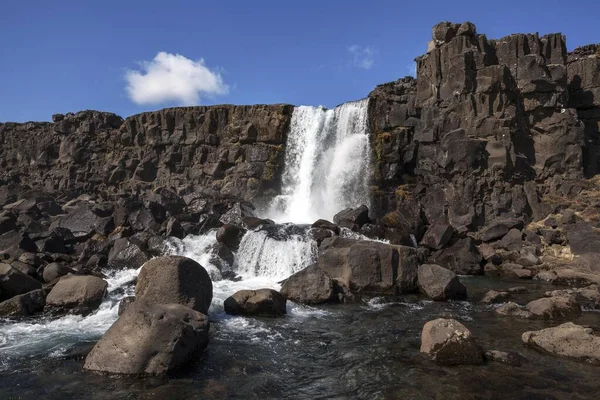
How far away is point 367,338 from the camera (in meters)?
12.9

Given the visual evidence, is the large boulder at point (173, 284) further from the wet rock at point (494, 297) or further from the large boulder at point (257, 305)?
the wet rock at point (494, 297)

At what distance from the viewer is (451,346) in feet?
34.1

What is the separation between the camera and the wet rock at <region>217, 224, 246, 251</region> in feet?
85.6

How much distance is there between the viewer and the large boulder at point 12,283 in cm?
1769

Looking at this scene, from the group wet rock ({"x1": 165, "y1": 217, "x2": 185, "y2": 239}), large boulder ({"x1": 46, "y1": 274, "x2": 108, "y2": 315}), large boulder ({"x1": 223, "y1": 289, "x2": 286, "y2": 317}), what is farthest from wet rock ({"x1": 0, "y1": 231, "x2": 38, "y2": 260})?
large boulder ({"x1": 223, "y1": 289, "x2": 286, "y2": 317})

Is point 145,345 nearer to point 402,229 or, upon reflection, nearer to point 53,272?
point 53,272

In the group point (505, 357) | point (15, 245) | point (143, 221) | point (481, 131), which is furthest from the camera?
point (143, 221)

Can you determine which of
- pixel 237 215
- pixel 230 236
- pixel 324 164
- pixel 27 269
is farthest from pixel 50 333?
pixel 324 164

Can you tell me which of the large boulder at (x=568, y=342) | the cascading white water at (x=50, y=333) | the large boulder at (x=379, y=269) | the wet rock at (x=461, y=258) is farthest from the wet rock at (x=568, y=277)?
the cascading white water at (x=50, y=333)

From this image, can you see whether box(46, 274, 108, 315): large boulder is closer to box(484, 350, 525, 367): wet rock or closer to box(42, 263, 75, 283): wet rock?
box(42, 263, 75, 283): wet rock

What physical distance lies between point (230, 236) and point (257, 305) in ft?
37.3

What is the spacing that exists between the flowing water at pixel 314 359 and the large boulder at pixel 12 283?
3146 mm

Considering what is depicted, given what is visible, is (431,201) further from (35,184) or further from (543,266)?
(35,184)

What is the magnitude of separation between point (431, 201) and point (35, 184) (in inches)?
2096
